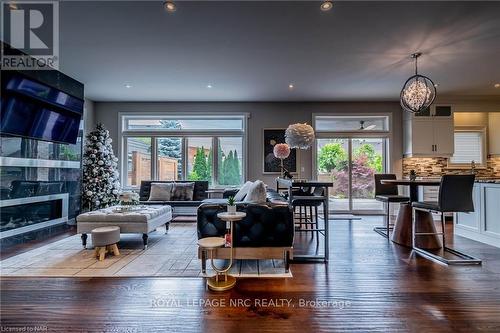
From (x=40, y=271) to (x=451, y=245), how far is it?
17.9 feet

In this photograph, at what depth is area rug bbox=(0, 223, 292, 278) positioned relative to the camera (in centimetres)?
293

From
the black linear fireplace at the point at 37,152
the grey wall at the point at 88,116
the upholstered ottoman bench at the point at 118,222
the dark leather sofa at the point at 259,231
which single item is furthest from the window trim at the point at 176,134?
the dark leather sofa at the point at 259,231

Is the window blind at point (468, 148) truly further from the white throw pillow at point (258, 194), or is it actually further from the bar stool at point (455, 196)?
the white throw pillow at point (258, 194)

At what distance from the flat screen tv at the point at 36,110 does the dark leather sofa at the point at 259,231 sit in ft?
9.82

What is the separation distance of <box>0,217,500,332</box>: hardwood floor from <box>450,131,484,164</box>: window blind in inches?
164

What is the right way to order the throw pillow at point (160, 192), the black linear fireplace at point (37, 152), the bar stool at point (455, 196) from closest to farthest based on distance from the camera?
the bar stool at point (455, 196) < the black linear fireplace at point (37, 152) < the throw pillow at point (160, 192)

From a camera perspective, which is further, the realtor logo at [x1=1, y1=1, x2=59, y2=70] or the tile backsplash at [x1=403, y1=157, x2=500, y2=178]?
the tile backsplash at [x1=403, y1=157, x2=500, y2=178]

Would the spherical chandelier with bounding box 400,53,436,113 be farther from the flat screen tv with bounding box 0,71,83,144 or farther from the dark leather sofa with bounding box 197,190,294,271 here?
the flat screen tv with bounding box 0,71,83,144

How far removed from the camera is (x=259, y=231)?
296 cm

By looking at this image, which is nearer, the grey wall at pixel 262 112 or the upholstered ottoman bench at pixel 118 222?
the upholstered ottoman bench at pixel 118 222

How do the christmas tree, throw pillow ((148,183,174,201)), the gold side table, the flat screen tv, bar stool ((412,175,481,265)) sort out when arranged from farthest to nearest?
throw pillow ((148,183,174,201)) → the christmas tree → the flat screen tv → bar stool ((412,175,481,265)) → the gold side table

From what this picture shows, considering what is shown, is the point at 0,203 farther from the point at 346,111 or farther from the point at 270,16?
the point at 346,111

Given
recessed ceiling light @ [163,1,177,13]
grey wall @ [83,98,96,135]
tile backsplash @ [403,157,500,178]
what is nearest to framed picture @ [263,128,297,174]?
tile backsplash @ [403,157,500,178]

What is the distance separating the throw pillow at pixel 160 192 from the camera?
19.4ft
